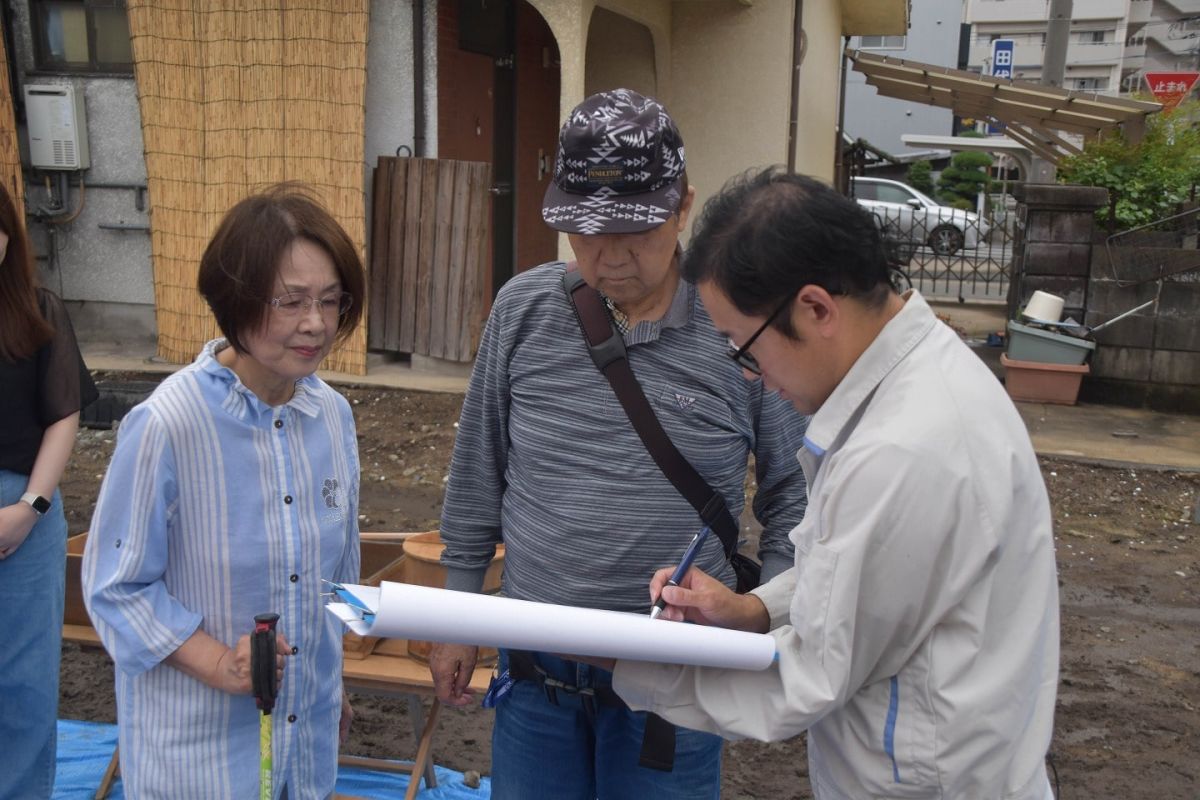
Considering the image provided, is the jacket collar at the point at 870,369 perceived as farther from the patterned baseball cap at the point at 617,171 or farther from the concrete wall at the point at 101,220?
the concrete wall at the point at 101,220

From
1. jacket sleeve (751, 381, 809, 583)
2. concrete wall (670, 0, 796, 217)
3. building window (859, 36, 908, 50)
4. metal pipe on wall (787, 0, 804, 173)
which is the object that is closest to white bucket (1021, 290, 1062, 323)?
metal pipe on wall (787, 0, 804, 173)

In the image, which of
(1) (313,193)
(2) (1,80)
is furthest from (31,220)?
(1) (313,193)

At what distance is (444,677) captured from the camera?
7.76ft

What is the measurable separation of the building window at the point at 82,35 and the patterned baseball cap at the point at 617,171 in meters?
8.51

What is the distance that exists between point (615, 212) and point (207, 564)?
100cm

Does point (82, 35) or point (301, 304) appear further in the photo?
point (82, 35)

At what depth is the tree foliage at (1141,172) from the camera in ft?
29.3

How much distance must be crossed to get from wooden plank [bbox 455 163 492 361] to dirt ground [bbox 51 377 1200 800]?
697mm

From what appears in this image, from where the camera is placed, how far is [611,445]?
2.14 meters

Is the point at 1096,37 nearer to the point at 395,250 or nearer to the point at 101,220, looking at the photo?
the point at 395,250

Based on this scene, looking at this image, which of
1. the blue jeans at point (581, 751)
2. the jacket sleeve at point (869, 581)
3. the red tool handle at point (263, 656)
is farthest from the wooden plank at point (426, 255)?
the jacket sleeve at point (869, 581)

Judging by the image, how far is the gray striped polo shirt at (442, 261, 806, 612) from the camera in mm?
2133

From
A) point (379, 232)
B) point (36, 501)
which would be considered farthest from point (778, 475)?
point (379, 232)

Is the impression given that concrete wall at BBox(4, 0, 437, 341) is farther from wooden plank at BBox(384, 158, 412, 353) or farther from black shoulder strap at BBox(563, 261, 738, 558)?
black shoulder strap at BBox(563, 261, 738, 558)
